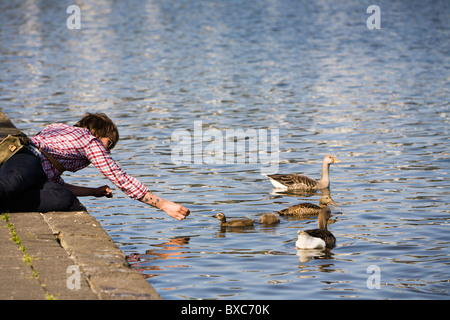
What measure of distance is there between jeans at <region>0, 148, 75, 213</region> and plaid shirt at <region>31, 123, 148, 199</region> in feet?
0.70

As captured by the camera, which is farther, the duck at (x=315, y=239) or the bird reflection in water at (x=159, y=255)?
the duck at (x=315, y=239)

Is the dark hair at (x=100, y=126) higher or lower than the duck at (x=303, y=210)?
higher

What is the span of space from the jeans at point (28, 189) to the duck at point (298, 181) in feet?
16.2

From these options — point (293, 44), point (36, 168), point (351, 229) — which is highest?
point (293, 44)

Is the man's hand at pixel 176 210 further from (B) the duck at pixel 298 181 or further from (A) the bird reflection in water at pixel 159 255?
(B) the duck at pixel 298 181

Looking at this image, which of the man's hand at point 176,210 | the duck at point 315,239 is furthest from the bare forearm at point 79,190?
the duck at point 315,239

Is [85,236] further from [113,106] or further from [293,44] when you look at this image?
[293,44]

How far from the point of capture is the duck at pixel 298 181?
14.4 meters

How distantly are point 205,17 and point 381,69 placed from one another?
27.0 metres

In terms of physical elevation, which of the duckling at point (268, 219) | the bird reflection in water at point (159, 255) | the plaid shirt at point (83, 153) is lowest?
the bird reflection in water at point (159, 255)

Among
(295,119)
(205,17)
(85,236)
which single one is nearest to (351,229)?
(85,236)
